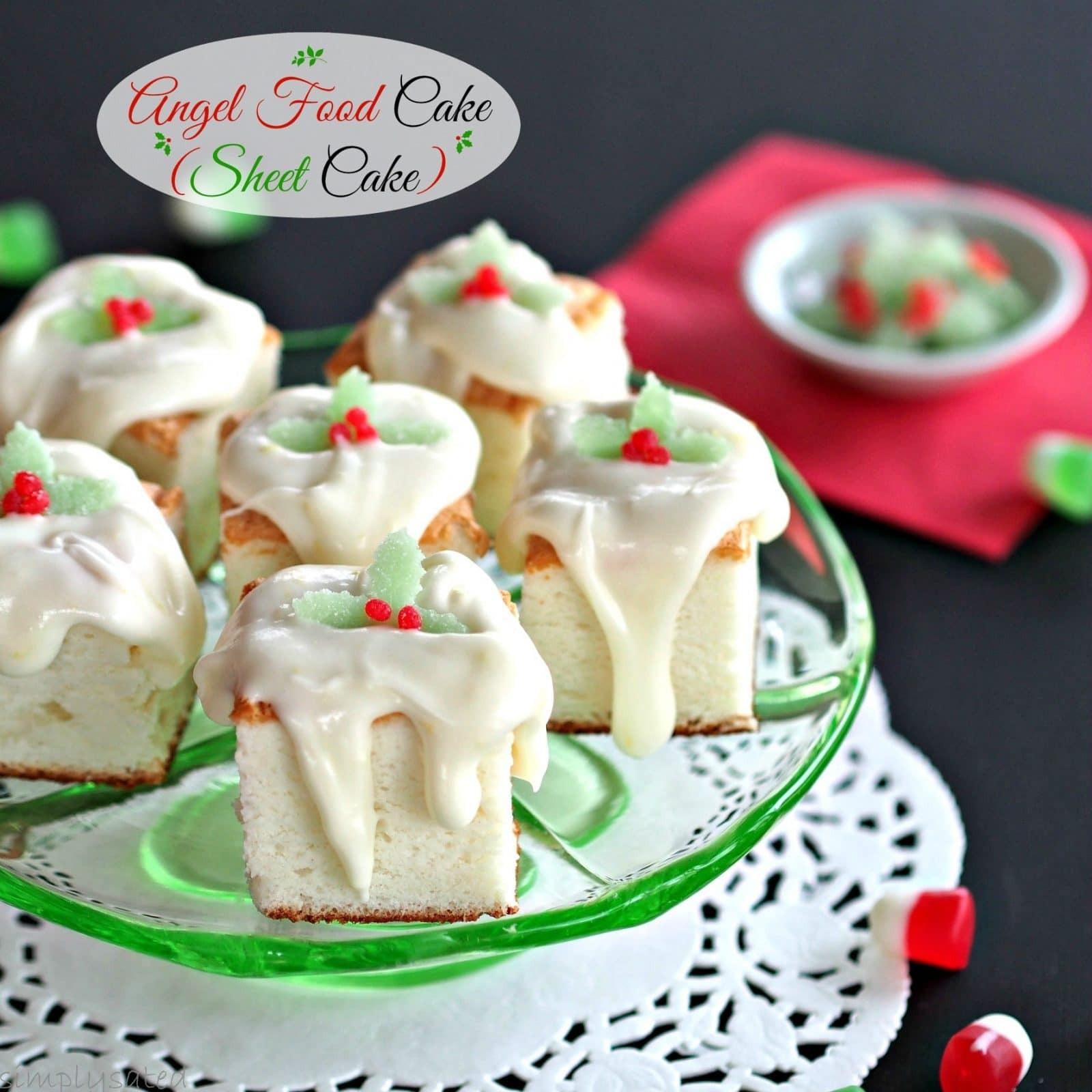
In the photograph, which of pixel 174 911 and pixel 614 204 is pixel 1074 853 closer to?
pixel 174 911

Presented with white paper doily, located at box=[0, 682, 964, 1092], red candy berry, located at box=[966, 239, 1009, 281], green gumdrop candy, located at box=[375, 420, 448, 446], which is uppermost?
green gumdrop candy, located at box=[375, 420, 448, 446]

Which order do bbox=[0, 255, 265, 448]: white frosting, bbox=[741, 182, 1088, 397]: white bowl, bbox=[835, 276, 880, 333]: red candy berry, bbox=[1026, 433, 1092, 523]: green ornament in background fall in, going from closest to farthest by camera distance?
1. bbox=[0, 255, 265, 448]: white frosting
2. bbox=[1026, 433, 1092, 523]: green ornament in background
3. bbox=[741, 182, 1088, 397]: white bowl
4. bbox=[835, 276, 880, 333]: red candy berry

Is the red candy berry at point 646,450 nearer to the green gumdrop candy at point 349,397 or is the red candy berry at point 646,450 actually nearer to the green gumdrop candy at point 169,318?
the green gumdrop candy at point 349,397

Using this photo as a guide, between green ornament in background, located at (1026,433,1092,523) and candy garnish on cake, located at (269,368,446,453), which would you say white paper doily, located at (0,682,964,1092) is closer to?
candy garnish on cake, located at (269,368,446,453)

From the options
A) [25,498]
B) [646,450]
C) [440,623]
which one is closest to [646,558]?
[646,450]

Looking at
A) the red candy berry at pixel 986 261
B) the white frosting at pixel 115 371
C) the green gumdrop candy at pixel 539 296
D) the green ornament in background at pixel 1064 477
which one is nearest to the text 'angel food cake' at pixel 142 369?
the white frosting at pixel 115 371

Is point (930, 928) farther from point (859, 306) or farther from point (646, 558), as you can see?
point (859, 306)

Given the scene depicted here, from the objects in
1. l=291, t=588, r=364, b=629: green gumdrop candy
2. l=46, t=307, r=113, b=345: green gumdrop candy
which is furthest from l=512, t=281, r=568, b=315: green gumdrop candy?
l=291, t=588, r=364, b=629: green gumdrop candy

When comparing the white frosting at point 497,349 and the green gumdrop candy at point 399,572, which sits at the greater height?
the green gumdrop candy at point 399,572
